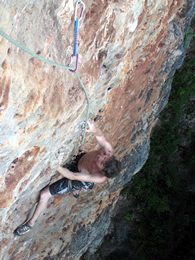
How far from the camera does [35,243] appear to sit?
11.6 ft

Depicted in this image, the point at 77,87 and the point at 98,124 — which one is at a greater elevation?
the point at 77,87

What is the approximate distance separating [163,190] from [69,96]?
629 cm

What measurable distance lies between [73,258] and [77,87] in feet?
13.3

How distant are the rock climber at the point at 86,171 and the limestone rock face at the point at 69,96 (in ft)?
0.39

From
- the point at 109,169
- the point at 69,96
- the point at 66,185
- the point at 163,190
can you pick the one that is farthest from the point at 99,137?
the point at 163,190

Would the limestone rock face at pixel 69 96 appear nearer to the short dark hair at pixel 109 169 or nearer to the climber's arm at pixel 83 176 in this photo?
the climber's arm at pixel 83 176

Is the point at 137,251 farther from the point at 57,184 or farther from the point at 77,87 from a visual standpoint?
the point at 77,87

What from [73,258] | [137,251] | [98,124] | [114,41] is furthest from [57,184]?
[137,251]

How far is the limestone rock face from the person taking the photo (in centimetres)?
141

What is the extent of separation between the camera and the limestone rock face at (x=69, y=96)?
1406mm

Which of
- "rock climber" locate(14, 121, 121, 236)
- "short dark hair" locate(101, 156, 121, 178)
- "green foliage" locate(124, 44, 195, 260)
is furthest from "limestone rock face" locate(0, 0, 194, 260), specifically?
"green foliage" locate(124, 44, 195, 260)

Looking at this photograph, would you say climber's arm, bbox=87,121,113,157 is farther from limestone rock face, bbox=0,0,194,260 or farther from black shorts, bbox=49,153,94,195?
black shorts, bbox=49,153,94,195

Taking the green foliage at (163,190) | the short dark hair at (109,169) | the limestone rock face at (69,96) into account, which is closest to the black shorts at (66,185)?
the limestone rock face at (69,96)

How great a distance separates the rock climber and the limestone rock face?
A: 4.7 inches
